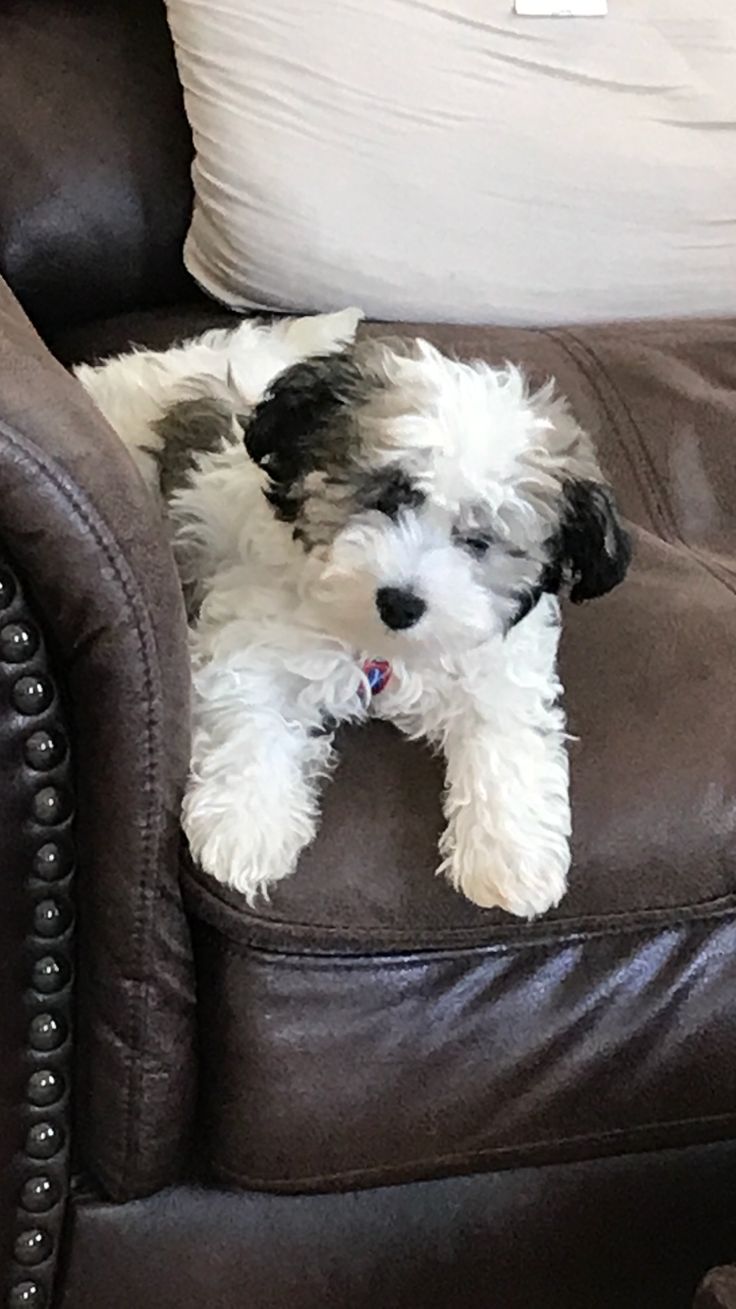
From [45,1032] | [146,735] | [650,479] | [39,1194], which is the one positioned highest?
[146,735]

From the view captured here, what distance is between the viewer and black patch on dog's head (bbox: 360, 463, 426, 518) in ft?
3.96

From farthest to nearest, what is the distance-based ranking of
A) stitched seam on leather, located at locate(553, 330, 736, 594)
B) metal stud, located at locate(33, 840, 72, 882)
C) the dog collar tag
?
stitched seam on leather, located at locate(553, 330, 736, 594)
the dog collar tag
metal stud, located at locate(33, 840, 72, 882)

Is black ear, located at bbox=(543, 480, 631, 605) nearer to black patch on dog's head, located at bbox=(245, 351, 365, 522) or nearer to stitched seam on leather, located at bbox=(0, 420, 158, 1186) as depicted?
black patch on dog's head, located at bbox=(245, 351, 365, 522)

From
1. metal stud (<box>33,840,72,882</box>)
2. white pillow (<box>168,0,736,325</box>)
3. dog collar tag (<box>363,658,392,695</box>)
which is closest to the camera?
metal stud (<box>33,840,72,882</box>)

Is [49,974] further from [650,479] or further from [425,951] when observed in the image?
[650,479]

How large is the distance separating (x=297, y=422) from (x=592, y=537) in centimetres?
→ 25

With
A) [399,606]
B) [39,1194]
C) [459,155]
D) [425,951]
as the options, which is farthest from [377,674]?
[459,155]

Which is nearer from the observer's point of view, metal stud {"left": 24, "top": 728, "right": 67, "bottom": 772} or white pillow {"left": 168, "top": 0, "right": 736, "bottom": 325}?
metal stud {"left": 24, "top": 728, "right": 67, "bottom": 772}

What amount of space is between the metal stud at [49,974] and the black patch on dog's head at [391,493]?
404 millimetres

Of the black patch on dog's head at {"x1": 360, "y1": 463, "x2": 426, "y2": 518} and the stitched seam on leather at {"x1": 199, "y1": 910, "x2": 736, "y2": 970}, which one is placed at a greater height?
the black patch on dog's head at {"x1": 360, "y1": 463, "x2": 426, "y2": 518}

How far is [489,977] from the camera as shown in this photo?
1.21 m

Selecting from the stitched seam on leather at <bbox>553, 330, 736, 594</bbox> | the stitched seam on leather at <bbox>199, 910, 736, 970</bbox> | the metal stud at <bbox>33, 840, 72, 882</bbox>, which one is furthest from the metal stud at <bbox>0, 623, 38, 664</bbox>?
A: the stitched seam on leather at <bbox>553, 330, 736, 594</bbox>

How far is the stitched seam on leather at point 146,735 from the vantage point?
98 centimetres

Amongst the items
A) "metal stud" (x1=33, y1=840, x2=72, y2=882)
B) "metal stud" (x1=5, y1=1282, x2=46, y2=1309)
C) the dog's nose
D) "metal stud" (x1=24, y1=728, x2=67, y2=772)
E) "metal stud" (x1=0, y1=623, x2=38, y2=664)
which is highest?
"metal stud" (x1=0, y1=623, x2=38, y2=664)
